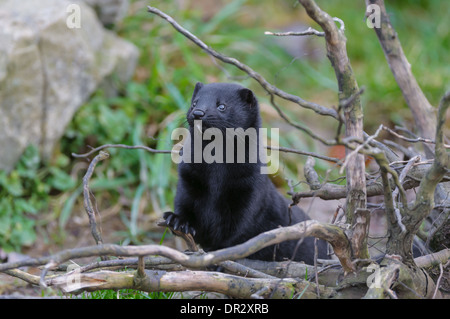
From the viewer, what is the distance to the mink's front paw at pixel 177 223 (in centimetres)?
290

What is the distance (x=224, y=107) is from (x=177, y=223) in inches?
26.5

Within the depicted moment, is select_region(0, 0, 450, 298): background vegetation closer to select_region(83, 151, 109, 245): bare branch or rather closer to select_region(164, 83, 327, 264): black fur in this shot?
select_region(164, 83, 327, 264): black fur

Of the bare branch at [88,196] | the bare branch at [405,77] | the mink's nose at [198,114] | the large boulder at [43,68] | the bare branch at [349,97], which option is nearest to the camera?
the bare branch at [349,97]

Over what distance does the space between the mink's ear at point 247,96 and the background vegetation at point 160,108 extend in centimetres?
71

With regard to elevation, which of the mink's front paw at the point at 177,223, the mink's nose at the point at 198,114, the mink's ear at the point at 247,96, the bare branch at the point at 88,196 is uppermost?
the mink's ear at the point at 247,96

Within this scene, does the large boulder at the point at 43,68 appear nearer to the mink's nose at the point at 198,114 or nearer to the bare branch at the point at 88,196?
the bare branch at the point at 88,196

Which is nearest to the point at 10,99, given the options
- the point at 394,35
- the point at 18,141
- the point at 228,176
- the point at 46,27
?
the point at 18,141

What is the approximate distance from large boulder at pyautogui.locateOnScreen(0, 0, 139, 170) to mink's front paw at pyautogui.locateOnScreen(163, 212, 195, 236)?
204cm

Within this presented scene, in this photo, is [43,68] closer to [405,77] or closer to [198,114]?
[198,114]

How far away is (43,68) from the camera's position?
455 cm

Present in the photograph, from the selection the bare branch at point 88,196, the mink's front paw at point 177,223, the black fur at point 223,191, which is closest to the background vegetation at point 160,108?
the black fur at point 223,191

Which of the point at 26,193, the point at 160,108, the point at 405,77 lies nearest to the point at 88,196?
the point at 405,77

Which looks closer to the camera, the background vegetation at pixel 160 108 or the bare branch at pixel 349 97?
the bare branch at pixel 349 97

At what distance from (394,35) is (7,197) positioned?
319 cm
